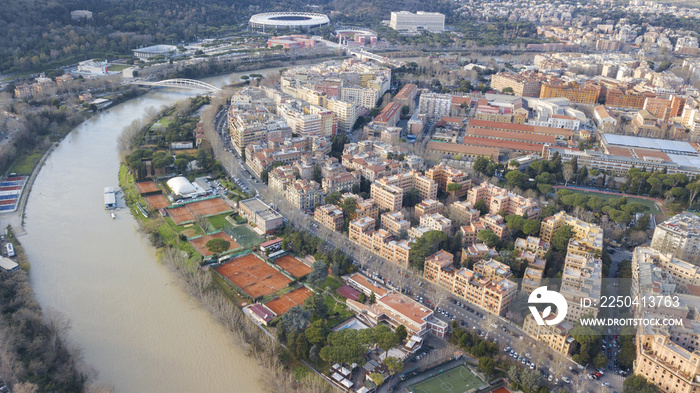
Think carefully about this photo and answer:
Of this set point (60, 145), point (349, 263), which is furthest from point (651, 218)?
point (60, 145)

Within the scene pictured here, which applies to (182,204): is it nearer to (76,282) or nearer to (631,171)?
(76,282)

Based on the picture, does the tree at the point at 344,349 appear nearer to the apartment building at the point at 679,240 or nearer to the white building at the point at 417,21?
the apartment building at the point at 679,240

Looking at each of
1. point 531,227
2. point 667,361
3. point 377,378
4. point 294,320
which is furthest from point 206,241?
point 667,361

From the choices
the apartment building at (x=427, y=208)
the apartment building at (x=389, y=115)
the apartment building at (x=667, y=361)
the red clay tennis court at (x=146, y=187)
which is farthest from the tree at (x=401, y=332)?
the apartment building at (x=389, y=115)

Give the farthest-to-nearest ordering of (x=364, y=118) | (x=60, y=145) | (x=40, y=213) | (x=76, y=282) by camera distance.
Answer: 1. (x=364, y=118)
2. (x=60, y=145)
3. (x=40, y=213)
4. (x=76, y=282)

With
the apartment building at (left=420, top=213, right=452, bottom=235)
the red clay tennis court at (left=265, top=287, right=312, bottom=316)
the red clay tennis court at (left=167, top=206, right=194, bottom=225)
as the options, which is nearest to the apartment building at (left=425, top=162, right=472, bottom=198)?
the apartment building at (left=420, top=213, right=452, bottom=235)

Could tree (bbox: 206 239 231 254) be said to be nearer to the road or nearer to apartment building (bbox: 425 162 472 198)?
the road
